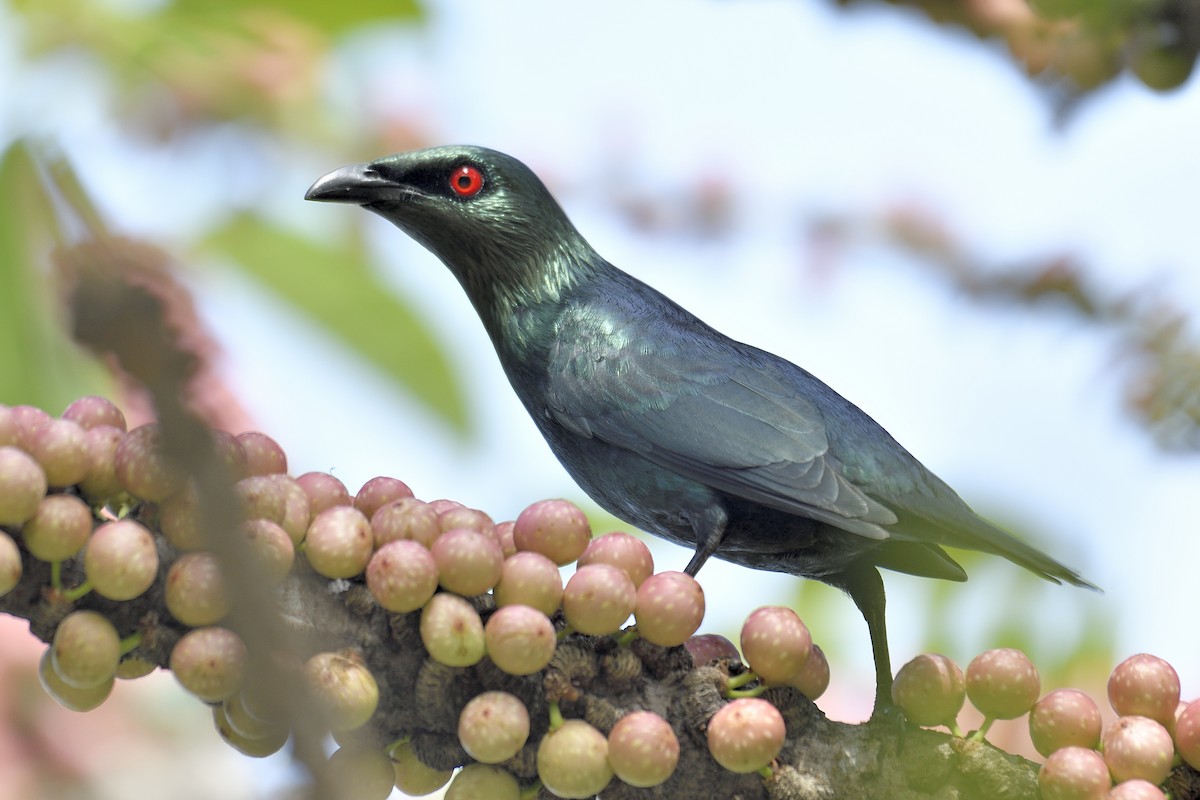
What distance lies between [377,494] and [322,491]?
80 mm

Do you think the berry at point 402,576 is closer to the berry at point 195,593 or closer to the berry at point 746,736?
the berry at point 195,593

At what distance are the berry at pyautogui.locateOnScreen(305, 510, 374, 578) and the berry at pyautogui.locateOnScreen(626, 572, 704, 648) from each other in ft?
1.13

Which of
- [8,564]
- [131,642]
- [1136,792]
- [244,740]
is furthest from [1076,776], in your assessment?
[8,564]

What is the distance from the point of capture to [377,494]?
1.64 m

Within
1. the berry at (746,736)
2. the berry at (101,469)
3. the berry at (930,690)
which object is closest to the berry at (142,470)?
the berry at (101,469)

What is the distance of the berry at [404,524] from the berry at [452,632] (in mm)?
87

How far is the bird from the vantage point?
73.4 inches

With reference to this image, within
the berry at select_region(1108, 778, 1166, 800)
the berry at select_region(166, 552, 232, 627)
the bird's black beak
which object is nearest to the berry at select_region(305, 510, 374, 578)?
the berry at select_region(166, 552, 232, 627)

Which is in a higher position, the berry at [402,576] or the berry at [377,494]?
the berry at [377,494]

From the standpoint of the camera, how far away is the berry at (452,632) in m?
1.47

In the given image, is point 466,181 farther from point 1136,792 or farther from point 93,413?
point 1136,792

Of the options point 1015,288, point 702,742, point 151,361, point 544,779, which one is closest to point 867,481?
point 1015,288

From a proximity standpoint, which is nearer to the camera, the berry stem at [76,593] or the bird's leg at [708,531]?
the berry stem at [76,593]

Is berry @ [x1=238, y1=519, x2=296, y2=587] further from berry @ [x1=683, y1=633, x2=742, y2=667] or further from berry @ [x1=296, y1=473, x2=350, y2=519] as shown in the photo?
berry @ [x1=683, y1=633, x2=742, y2=667]
